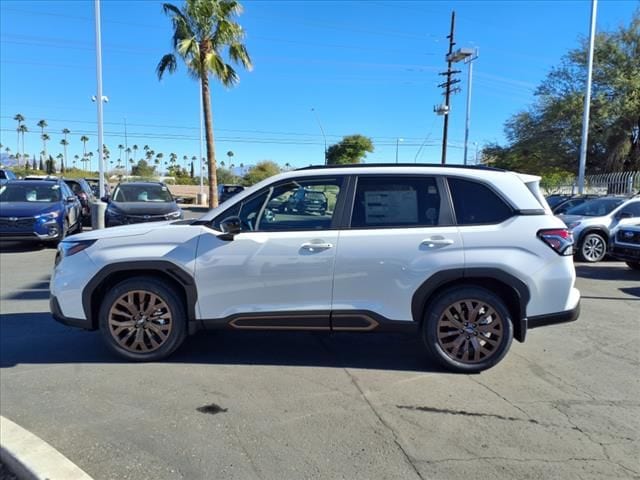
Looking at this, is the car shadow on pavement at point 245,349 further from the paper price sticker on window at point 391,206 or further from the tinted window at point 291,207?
the paper price sticker on window at point 391,206

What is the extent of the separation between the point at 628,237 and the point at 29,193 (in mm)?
13969

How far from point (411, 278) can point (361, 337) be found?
56.5 inches

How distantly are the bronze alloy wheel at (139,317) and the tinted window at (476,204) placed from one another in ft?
9.24

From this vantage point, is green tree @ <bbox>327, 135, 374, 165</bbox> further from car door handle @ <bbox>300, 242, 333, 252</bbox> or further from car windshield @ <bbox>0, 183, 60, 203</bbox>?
car door handle @ <bbox>300, 242, 333, 252</bbox>

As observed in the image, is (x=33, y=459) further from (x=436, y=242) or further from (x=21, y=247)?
(x=21, y=247)

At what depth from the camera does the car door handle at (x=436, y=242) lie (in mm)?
4203

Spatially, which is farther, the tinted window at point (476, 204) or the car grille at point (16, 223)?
the car grille at point (16, 223)

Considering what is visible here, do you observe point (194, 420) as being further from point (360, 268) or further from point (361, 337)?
point (361, 337)

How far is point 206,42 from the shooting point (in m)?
19.6

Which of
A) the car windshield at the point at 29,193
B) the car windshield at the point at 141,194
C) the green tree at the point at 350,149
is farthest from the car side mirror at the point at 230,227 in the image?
the green tree at the point at 350,149

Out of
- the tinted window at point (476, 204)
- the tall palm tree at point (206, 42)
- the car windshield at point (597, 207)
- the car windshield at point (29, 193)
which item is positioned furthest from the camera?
the tall palm tree at point (206, 42)

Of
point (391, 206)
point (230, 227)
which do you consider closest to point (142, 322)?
point (230, 227)

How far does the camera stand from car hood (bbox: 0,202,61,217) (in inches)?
432

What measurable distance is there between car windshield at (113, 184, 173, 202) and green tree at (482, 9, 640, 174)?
939 inches
